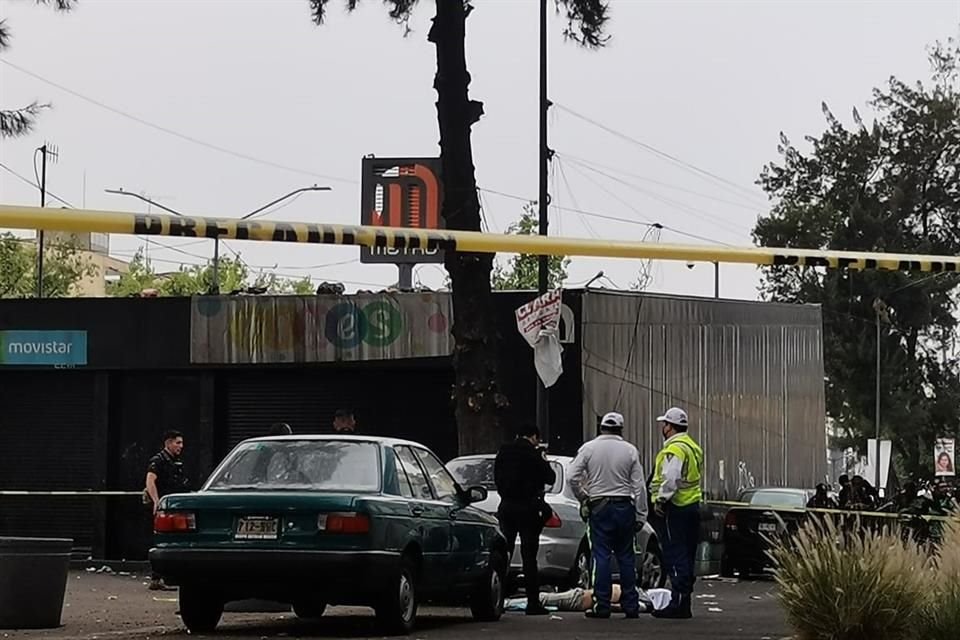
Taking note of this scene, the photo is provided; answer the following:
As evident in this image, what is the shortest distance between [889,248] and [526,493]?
49.1 meters

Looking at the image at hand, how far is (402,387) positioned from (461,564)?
12880 millimetres

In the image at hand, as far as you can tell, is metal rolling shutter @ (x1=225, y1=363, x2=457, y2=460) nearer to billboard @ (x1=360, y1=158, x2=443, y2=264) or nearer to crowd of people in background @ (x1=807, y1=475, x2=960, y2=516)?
crowd of people in background @ (x1=807, y1=475, x2=960, y2=516)

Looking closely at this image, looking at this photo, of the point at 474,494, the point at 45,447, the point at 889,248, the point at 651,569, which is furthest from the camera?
the point at 889,248

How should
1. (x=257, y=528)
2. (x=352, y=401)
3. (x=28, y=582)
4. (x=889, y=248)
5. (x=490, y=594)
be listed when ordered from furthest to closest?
(x=889, y=248)
(x=352, y=401)
(x=490, y=594)
(x=28, y=582)
(x=257, y=528)

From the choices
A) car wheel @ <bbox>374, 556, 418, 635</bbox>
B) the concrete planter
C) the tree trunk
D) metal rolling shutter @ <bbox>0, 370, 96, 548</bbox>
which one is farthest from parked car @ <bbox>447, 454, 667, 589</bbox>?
metal rolling shutter @ <bbox>0, 370, 96, 548</bbox>

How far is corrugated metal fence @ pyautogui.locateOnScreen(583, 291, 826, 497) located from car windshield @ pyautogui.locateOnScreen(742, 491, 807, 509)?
1.23m

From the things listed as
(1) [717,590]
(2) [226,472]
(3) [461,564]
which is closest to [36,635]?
(2) [226,472]

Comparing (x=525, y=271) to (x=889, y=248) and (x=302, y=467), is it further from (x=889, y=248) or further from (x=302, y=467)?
(x=302, y=467)

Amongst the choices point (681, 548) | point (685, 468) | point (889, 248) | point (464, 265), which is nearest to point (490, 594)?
point (681, 548)

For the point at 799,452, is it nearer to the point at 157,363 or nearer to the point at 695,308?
the point at 695,308

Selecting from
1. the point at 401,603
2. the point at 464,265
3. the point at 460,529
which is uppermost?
the point at 464,265

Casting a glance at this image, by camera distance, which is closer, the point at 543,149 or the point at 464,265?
the point at 464,265

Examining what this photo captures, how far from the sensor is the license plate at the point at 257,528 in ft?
46.2

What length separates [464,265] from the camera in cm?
2319
